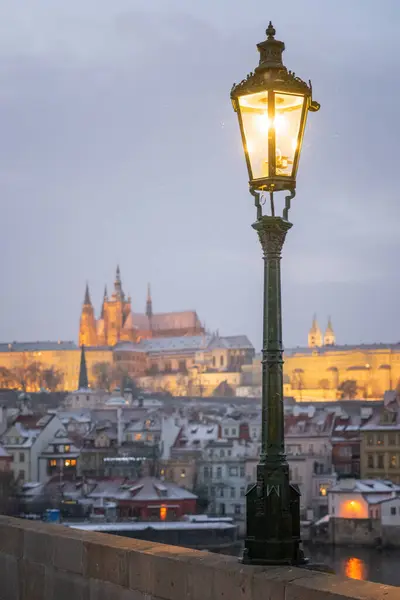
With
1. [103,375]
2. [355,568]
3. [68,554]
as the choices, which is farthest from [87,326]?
[68,554]

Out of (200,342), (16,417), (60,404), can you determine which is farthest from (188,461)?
(200,342)

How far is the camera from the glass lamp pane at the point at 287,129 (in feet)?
10.7

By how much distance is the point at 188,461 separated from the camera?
38.9m

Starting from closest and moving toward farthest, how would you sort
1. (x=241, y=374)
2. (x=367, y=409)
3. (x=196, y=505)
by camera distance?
(x=196, y=505) → (x=367, y=409) → (x=241, y=374)

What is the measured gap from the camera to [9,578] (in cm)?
440

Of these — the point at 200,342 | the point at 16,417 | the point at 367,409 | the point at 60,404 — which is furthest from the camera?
the point at 200,342

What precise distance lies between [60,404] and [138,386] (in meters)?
19.5

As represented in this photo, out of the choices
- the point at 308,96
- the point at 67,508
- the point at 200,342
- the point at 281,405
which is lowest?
the point at 67,508

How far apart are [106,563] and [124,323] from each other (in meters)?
95.4

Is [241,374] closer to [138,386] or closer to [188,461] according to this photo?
[138,386]

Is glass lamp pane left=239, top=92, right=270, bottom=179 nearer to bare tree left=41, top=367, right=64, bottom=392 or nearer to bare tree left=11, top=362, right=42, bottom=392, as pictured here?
bare tree left=11, top=362, right=42, bottom=392

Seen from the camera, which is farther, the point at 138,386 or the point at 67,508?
the point at 138,386

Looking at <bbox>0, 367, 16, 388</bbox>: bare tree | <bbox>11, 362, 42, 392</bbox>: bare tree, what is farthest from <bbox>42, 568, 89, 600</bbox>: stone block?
<bbox>11, 362, 42, 392</bbox>: bare tree

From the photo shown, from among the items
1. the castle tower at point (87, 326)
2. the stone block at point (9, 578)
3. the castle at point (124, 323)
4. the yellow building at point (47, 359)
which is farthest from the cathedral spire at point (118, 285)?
the stone block at point (9, 578)
